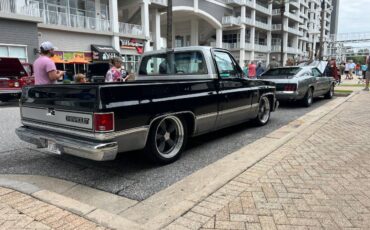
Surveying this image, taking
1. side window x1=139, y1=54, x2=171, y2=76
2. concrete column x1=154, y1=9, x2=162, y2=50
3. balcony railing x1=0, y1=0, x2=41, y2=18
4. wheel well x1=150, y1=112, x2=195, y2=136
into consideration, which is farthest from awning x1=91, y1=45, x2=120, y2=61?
wheel well x1=150, y1=112, x2=195, y2=136

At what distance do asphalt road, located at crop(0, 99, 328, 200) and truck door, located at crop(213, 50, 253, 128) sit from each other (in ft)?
1.64

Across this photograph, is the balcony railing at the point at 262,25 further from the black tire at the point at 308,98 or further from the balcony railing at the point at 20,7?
the black tire at the point at 308,98

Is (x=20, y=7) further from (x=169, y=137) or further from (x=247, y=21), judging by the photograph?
(x=247, y=21)

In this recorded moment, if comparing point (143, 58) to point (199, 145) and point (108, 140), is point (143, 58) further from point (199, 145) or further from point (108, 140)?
point (108, 140)

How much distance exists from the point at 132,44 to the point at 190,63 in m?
22.4

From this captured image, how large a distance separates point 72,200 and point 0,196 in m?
0.89

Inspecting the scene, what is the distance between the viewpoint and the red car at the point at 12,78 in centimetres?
1273

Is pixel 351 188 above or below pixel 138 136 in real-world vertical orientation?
below

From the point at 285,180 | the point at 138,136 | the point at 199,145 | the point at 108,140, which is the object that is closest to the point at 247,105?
the point at 199,145

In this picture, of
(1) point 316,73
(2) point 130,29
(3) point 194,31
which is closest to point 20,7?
(2) point 130,29

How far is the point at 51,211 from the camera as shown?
3.07 meters

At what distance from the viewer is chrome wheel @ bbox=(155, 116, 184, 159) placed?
15.0 ft

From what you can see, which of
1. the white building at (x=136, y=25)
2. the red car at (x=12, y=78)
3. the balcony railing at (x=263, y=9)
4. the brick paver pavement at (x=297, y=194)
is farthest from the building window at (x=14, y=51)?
the balcony railing at (x=263, y=9)

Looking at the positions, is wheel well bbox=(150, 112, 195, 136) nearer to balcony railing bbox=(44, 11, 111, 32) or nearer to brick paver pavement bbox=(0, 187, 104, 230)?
brick paver pavement bbox=(0, 187, 104, 230)
